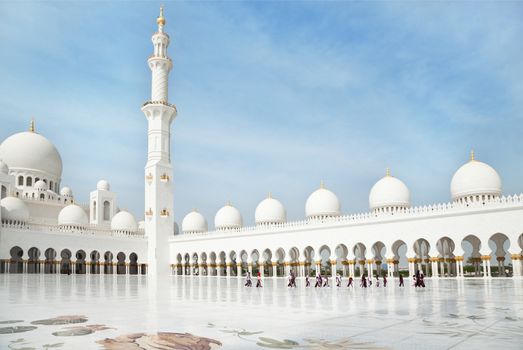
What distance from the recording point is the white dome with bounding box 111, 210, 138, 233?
4059 centimetres

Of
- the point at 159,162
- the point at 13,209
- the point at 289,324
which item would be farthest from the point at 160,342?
the point at 159,162

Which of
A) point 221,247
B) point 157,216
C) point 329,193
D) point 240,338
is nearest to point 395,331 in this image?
point 240,338

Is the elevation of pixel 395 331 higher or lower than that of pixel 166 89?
lower

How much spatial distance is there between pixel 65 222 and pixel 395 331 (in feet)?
119

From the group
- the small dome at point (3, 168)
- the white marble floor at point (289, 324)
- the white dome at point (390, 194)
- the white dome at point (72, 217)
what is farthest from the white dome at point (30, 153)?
the white marble floor at point (289, 324)

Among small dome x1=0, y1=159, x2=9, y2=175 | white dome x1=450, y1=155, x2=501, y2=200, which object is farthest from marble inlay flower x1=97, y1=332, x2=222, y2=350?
small dome x1=0, y1=159, x2=9, y2=175

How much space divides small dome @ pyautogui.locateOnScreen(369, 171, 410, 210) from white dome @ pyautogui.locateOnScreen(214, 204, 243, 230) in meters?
13.5

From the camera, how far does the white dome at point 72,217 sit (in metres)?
37.7

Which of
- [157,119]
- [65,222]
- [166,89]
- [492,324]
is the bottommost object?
[492,324]

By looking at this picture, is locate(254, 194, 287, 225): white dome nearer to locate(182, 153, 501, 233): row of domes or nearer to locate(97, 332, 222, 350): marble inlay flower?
locate(182, 153, 501, 233): row of domes

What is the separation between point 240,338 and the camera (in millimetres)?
5469

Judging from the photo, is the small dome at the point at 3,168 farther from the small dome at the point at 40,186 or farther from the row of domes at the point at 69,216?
the row of domes at the point at 69,216

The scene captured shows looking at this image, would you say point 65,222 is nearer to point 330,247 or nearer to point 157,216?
point 157,216

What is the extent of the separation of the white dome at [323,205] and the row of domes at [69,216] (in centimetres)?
1688
